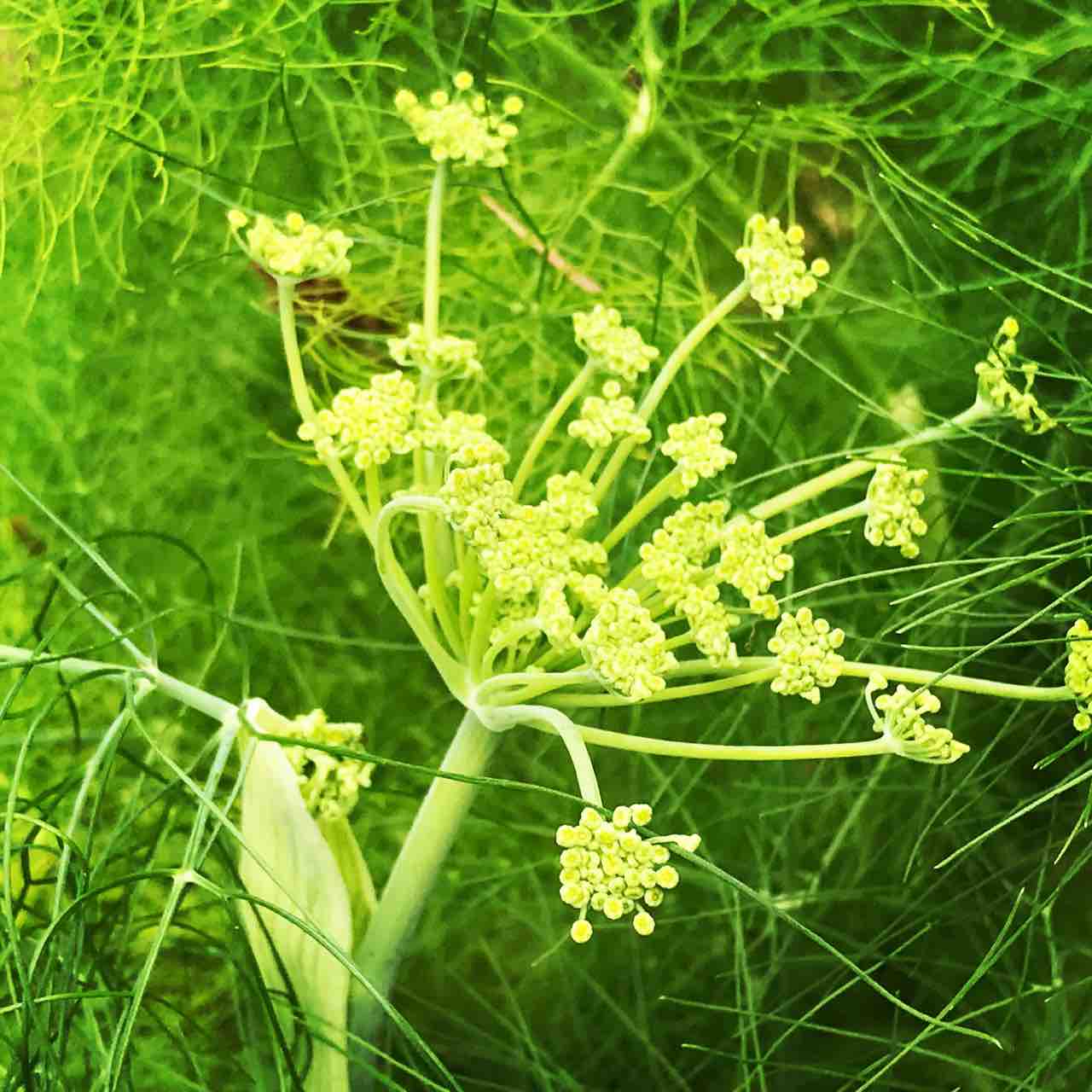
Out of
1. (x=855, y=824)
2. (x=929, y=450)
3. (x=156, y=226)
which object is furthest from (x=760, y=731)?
(x=156, y=226)

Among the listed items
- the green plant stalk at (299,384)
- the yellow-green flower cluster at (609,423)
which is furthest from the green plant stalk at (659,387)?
the green plant stalk at (299,384)

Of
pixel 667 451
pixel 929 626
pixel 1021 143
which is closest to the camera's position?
pixel 667 451

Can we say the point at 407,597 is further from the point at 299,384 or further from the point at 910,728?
the point at 910,728

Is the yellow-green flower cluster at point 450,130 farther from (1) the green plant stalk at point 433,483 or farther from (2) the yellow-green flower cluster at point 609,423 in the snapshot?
(2) the yellow-green flower cluster at point 609,423

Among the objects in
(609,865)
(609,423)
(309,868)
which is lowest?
(309,868)

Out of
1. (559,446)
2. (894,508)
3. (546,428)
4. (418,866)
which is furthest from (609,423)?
(559,446)

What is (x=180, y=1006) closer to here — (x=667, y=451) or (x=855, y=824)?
(x=855, y=824)

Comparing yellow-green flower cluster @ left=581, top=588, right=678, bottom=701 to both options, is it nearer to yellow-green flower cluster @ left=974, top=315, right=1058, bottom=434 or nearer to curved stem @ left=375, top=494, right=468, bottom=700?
curved stem @ left=375, top=494, right=468, bottom=700
